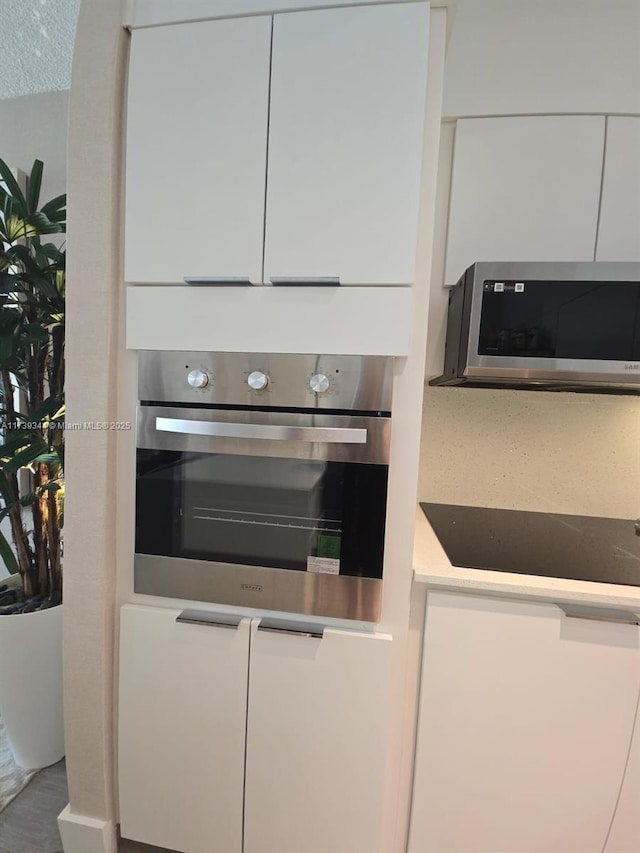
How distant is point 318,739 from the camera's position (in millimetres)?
1018

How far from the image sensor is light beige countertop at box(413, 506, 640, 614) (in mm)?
919

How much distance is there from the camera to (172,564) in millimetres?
1067

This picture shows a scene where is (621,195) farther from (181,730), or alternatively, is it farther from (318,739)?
(181,730)

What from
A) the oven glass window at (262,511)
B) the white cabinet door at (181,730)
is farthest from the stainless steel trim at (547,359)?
the white cabinet door at (181,730)

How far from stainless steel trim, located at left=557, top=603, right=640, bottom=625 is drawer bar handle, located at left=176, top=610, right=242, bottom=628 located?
2.60 feet

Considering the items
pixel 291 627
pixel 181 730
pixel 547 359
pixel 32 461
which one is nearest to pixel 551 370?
pixel 547 359

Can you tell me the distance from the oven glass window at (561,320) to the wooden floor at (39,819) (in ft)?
5.85

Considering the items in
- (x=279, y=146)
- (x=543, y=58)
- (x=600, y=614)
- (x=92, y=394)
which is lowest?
(x=600, y=614)

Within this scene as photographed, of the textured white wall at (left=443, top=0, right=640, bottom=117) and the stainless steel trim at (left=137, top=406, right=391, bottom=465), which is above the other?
the textured white wall at (left=443, top=0, right=640, bottom=117)

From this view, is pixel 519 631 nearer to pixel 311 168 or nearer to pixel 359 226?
pixel 359 226

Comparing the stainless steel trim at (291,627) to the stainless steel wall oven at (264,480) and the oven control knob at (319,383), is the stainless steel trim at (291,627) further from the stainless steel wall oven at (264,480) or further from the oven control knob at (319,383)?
the oven control knob at (319,383)

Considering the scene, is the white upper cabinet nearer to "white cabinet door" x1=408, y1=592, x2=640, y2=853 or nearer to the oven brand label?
the oven brand label

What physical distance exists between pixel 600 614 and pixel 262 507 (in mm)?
837

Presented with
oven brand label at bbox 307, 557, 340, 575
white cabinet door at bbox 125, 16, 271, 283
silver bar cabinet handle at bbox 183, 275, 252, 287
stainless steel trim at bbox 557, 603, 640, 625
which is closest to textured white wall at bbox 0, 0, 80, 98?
white cabinet door at bbox 125, 16, 271, 283
